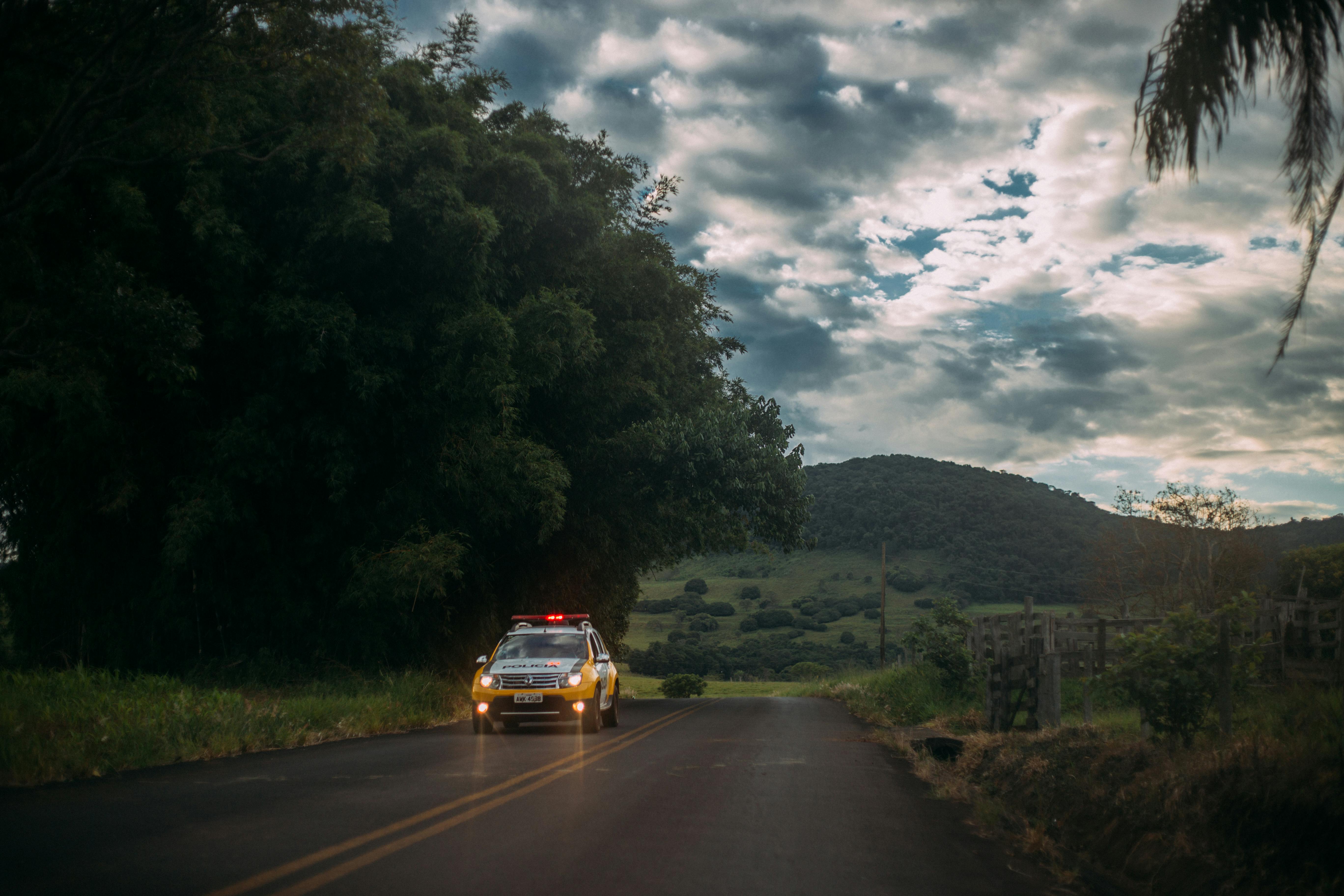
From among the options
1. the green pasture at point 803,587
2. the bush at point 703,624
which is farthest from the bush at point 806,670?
the bush at point 703,624

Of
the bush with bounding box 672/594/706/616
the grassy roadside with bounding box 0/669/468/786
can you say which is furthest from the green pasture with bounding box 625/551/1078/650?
the grassy roadside with bounding box 0/669/468/786

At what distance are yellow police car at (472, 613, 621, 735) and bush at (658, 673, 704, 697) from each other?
42.1 m

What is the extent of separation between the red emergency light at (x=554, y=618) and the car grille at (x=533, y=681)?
6.57ft

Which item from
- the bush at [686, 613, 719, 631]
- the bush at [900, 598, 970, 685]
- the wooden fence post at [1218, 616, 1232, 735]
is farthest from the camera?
the bush at [686, 613, 719, 631]

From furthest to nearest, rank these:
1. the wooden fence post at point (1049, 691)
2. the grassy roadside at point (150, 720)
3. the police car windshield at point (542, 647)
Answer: the police car windshield at point (542, 647), the wooden fence post at point (1049, 691), the grassy roadside at point (150, 720)

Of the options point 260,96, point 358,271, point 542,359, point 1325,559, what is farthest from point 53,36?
point 1325,559

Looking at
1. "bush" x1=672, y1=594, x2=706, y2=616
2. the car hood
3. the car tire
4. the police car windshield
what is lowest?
"bush" x1=672, y1=594, x2=706, y2=616

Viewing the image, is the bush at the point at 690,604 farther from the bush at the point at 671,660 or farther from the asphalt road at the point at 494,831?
the asphalt road at the point at 494,831

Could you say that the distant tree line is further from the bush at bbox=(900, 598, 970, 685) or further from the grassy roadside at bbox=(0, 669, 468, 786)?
the grassy roadside at bbox=(0, 669, 468, 786)

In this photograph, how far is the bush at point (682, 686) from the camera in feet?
200

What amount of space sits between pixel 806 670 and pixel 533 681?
80460mm

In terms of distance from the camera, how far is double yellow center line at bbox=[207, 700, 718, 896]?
5723 mm

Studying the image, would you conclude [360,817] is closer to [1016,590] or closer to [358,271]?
[358,271]

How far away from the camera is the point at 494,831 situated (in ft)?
24.8
